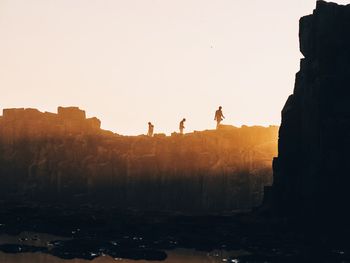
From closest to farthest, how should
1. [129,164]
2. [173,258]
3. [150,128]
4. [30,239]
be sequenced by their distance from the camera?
[173,258] → [30,239] → [150,128] → [129,164]

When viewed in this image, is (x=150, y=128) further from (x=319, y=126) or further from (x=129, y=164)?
(x=319, y=126)

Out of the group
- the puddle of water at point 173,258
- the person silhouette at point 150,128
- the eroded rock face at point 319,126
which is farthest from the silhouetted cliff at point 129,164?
the puddle of water at point 173,258

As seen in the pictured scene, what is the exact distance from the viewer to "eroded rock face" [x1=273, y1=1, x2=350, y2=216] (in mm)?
64375

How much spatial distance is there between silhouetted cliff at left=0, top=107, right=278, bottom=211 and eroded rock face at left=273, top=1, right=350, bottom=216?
44.3 meters

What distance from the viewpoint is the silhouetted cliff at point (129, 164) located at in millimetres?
118562

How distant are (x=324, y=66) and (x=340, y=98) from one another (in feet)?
14.8

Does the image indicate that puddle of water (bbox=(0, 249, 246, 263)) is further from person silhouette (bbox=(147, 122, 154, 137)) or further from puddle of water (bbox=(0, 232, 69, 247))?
person silhouette (bbox=(147, 122, 154, 137))

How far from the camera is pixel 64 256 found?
48.8 meters

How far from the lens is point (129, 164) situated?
124m

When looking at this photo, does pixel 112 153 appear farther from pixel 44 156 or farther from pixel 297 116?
pixel 297 116

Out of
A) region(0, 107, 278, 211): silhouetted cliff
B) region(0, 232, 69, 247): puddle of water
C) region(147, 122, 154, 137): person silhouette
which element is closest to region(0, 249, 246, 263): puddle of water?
region(0, 232, 69, 247): puddle of water

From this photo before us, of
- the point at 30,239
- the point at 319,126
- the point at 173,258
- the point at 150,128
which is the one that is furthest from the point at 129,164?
the point at 173,258

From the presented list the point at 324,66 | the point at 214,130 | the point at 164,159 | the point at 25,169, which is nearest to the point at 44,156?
the point at 25,169

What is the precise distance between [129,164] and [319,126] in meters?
64.3
